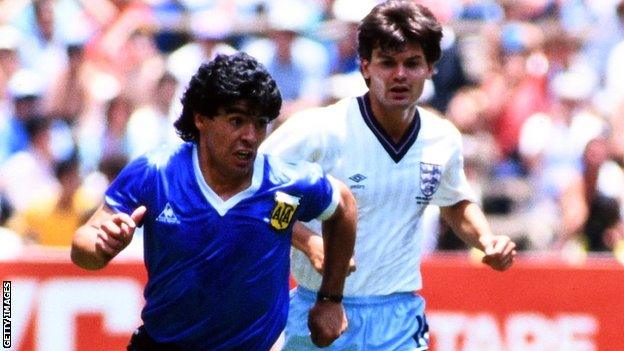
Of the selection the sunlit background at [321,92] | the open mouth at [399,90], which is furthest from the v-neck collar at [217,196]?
the sunlit background at [321,92]

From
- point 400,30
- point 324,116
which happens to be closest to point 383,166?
point 324,116

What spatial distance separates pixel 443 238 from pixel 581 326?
1.99m

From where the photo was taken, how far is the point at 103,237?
18.9 ft

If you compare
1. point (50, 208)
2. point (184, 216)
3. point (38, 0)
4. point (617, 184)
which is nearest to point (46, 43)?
point (38, 0)

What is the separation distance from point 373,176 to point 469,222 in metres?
0.57

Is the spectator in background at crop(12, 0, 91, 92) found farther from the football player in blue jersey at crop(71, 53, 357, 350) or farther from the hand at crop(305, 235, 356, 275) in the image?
the football player in blue jersey at crop(71, 53, 357, 350)

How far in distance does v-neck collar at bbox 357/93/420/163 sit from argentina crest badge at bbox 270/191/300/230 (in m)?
1.04

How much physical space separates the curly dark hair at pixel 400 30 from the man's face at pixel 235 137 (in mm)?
1256

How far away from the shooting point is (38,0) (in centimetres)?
1313

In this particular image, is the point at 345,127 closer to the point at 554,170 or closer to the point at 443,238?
the point at 443,238

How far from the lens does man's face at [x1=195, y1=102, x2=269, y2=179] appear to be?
6.07 metres

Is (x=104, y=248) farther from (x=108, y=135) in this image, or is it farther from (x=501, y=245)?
(x=108, y=135)

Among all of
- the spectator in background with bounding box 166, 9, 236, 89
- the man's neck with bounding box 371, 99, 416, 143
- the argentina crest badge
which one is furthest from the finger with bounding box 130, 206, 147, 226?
the spectator in background with bounding box 166, 9, 236, 89

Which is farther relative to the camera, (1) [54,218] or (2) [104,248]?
(1) [54,218]
